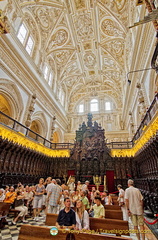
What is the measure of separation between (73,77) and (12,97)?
13389 mm

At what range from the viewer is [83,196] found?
4129mm

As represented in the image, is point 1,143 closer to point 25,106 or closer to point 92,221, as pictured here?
point 25,106

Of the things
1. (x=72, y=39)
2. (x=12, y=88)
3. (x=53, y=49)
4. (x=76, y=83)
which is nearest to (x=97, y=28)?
(x=72, y=39)

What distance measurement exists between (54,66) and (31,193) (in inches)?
636

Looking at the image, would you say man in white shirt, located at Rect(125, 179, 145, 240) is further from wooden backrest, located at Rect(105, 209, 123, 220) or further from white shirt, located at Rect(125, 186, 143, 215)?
wooden backrest, located at Rect(105, 209, 123, 220)

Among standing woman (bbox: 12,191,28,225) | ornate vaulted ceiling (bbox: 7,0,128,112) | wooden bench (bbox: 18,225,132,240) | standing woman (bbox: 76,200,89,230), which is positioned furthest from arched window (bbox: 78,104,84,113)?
wooden bench (bbox: 18,225,132,240)

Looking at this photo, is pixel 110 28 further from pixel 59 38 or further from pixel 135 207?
pixel 135 207

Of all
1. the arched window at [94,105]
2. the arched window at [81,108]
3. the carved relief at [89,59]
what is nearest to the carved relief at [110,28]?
the carved relief at [89,59]

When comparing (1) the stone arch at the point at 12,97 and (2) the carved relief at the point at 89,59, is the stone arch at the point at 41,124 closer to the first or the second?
(1) the stone arch at the point at 12,97

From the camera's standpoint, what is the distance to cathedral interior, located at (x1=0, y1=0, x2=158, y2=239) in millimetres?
8180

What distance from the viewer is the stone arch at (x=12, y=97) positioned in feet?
32.0

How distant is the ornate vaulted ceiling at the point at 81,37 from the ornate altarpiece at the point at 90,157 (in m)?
9.74

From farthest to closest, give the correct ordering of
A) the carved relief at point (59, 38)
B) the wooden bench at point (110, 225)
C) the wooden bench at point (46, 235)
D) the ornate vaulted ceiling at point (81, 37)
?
the carved relief at point (59, 38) < the ornate vaulted ceiling at point (81, 37) < the wooden bench at point (110, 225) < the wooden bench at point (46, 235)

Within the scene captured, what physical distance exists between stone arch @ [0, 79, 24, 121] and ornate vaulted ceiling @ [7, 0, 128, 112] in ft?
20.5
